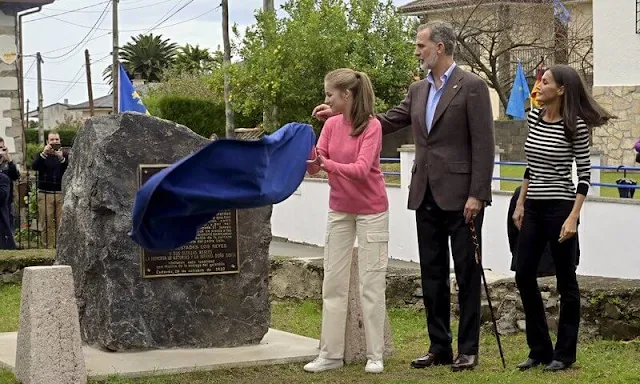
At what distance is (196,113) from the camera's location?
39.1m

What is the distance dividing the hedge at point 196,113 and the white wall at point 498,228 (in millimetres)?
15788

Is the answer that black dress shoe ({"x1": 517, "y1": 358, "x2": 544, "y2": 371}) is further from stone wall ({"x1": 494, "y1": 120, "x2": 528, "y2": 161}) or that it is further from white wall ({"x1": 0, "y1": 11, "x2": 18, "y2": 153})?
stone wall ({"x1": 494, "y1": 120, "x2": 528, "y2": 161})

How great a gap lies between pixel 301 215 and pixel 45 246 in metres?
5.91

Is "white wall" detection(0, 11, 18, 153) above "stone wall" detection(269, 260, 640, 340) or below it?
above

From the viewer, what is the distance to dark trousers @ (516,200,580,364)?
7.86 metres

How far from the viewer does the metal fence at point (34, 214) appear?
17328mm

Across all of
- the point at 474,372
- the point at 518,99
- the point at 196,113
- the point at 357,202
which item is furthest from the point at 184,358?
the point at 196,113

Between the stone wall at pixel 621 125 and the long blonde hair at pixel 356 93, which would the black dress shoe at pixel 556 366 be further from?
the stone wall at pixel 621 125

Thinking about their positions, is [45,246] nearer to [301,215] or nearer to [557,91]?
A: [301,215]

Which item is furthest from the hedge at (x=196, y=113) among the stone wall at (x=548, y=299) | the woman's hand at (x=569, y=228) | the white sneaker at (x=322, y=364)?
the woman's hand at (x=569, y=228)

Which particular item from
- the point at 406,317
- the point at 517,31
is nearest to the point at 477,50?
the point at 517,31

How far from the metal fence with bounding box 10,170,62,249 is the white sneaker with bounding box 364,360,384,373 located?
28.3 feet

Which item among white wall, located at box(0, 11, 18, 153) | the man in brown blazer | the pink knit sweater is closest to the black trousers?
the man in brown blazer

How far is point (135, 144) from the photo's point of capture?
29.1ft
